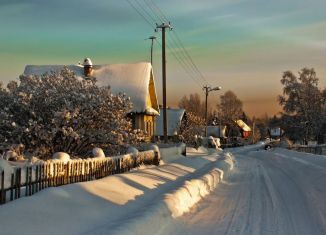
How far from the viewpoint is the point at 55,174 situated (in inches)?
546

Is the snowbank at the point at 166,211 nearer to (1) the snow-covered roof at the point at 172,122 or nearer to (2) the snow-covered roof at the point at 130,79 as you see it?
(2) the snow-covered roof at the point at 130,79

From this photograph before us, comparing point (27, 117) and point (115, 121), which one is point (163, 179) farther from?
point (27, 117)

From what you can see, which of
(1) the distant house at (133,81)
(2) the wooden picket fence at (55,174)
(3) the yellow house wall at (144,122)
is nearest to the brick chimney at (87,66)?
(1) the distant house at (133,81)

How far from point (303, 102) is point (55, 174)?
80.1 m

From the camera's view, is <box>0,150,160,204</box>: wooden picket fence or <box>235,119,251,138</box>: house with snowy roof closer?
<box>0,150,160,204</box>: wooden picket fence

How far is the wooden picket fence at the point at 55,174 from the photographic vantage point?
11000 mm

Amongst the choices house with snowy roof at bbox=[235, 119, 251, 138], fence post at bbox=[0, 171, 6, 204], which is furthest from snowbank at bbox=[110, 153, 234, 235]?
house with snowy roof at bbox=[235, 119, 251, 138]

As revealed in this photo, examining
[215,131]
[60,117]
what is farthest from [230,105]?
[60,117]

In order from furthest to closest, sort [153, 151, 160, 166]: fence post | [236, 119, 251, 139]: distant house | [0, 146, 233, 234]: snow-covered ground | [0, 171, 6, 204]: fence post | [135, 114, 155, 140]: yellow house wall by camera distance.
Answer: [236, 119, 251, 139]: distant house
[135, 114, 155, 140]: yellow house wall
[153, 151, 160, 166]: fence post
[0, 171, 6, 204]: fence post
[0, 146, 233, 234]: snow-covered ground

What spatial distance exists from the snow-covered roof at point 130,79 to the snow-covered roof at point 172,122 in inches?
736

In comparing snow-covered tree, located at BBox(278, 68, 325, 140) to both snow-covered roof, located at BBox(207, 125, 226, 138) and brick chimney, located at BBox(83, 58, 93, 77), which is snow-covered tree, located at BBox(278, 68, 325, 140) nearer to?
snow-covered roof, located at BBox(207, 125, 226, 138)

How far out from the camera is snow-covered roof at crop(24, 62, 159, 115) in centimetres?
4484

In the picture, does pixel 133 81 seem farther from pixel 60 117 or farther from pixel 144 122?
pixel 60 117

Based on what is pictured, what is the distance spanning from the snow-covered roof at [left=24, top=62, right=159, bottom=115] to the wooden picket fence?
23.1 meters
